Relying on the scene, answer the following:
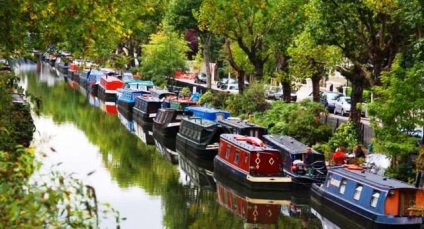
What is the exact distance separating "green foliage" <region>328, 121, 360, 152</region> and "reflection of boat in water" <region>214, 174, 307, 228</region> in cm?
532

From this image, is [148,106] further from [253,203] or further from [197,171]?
[253,203]

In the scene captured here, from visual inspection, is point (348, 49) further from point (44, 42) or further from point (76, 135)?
point (76, 135)

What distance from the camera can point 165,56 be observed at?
7012 cm

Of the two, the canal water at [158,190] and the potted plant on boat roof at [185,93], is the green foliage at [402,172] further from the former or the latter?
the potted plant on boat roof at [185,93]

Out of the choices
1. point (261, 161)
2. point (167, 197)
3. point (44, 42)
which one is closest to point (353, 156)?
point (261, 161)

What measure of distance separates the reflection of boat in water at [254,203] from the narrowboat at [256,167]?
0.28 m

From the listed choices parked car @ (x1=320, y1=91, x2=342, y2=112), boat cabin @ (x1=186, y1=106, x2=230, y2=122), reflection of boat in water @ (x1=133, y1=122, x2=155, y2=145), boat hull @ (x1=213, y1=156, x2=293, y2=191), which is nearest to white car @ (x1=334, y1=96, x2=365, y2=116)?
parked car @ (x1=320, y1=91, x2=342, y2=112)

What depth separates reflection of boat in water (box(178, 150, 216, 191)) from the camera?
33312 mm

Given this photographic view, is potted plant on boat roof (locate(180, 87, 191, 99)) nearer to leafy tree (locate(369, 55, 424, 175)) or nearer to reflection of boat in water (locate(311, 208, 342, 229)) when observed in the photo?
reflection of boat in water (locate(311, 208, 342, 229))

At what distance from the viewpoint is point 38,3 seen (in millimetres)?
13328

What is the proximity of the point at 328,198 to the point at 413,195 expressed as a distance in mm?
4317

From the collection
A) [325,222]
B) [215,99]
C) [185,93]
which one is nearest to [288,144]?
[325,222]

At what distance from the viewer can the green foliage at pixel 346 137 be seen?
34.2 meters

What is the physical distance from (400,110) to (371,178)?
8.54ft
